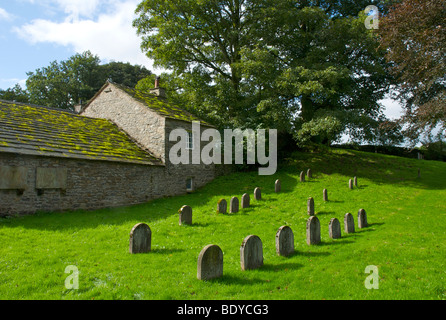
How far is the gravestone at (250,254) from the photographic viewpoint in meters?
7.06

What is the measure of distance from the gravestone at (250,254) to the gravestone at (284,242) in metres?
1.07

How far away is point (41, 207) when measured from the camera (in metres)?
13.5

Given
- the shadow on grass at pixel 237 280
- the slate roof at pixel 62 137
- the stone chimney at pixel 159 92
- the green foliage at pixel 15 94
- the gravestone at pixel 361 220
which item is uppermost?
the green foliage at pixel 15 94

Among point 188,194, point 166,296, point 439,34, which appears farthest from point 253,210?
point 439,34

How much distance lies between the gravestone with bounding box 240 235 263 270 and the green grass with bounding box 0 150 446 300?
0.73ft

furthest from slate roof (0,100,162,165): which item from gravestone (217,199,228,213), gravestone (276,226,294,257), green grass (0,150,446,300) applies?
gravestone (276,226,294,257)

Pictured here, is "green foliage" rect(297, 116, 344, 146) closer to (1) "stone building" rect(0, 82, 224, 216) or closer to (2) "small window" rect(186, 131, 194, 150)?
(1) "stone building" rect(0, 82, 224, 216)

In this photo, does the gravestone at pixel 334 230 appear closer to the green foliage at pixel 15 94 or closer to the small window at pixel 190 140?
the small window at pixel 190 140

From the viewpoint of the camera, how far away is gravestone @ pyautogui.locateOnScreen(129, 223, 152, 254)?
27.1ft

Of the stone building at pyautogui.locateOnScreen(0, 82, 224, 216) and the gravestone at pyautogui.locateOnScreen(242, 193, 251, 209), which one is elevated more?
the stone building at pyautogui.locateOnScreen(0, 82, 224, 216)

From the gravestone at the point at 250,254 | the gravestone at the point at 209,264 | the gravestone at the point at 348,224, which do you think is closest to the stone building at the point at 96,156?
the gravestone at the point at 209,264

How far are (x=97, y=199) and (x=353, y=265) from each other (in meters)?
13.2

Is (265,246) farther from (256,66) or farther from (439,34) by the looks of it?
(256,66)

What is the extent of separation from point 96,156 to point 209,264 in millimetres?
11855
